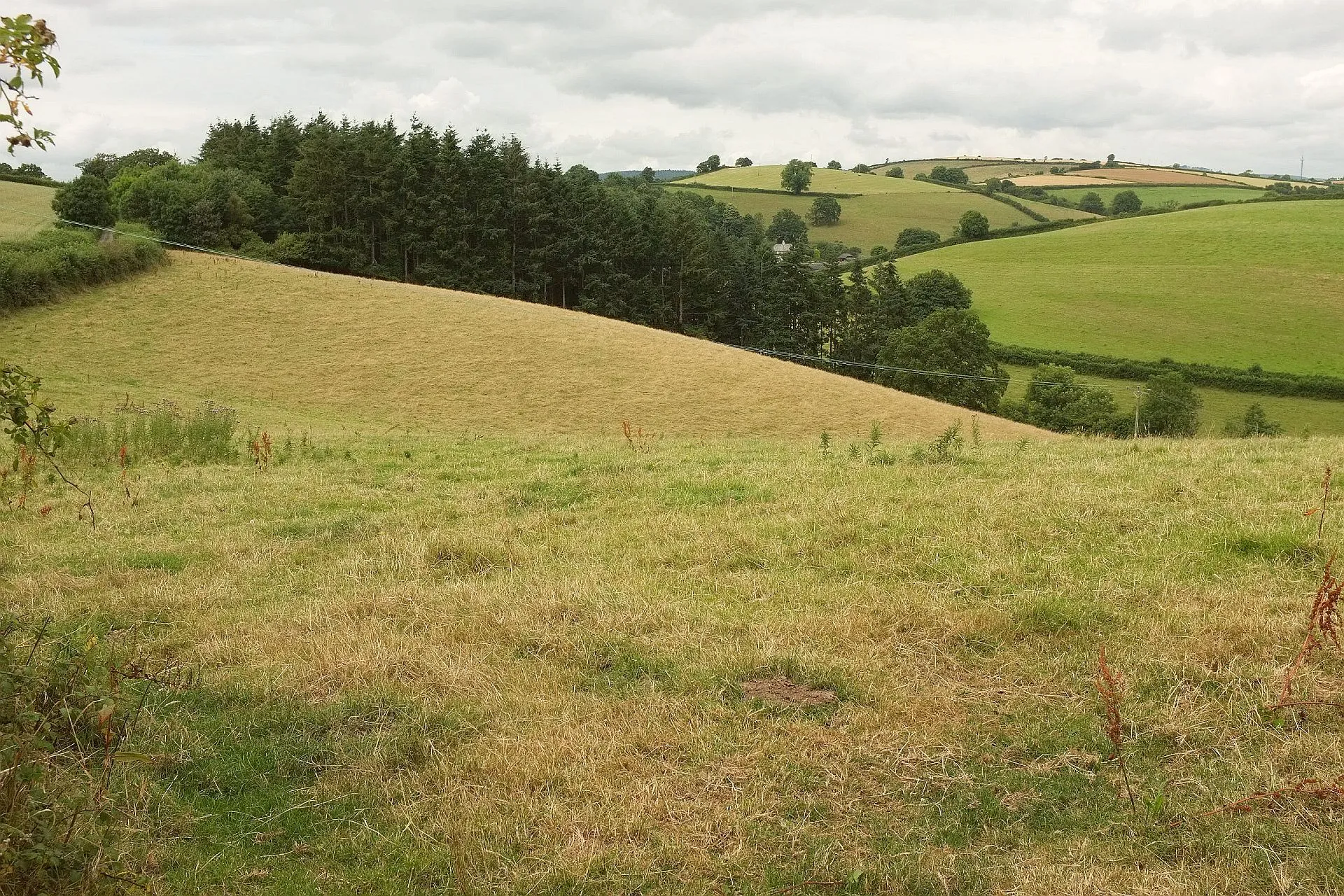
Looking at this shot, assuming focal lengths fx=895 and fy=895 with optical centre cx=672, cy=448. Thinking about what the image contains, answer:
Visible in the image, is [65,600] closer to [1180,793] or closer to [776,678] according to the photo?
[776,678]

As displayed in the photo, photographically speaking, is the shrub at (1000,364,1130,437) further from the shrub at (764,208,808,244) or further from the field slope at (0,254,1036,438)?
the shrub at (764,208,808,244)

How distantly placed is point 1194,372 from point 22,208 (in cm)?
7576

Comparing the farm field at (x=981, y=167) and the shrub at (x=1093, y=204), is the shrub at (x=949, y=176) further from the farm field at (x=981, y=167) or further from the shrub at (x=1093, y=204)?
the shrub at (x=1093, y=204)

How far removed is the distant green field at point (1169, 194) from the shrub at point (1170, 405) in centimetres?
7106

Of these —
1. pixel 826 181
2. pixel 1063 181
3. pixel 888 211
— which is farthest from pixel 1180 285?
pixel 826 181

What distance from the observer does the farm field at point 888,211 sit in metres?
117

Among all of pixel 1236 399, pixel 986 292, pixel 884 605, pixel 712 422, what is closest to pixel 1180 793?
pixel 884 605

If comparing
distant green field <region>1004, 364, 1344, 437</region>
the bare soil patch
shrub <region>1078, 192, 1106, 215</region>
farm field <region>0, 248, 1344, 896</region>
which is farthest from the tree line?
shrub <region>1078, 192, 1106, 215</region>

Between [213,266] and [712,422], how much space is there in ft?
97.2

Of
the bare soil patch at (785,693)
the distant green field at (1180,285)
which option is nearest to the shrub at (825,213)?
the distant green field at (1180,285)

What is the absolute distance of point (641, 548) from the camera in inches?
326

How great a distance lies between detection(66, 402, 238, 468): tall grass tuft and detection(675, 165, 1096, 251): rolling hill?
10730 centimetres

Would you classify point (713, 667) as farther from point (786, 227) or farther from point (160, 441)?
point (786, 227)

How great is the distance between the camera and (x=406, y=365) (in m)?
37.0
